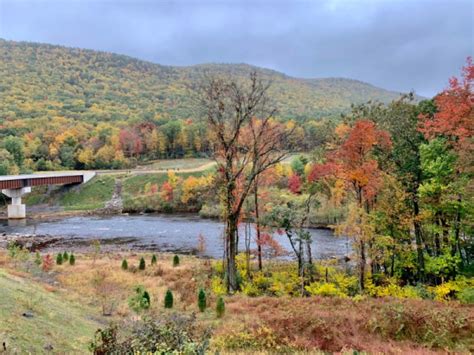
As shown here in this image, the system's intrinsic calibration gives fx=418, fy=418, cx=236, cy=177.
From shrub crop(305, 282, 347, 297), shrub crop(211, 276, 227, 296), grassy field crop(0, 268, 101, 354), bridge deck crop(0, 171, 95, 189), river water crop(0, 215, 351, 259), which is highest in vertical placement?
bridge deck crop(0, 171, 95, 189)

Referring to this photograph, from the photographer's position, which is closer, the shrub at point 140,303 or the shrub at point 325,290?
the shrub at point 140,303

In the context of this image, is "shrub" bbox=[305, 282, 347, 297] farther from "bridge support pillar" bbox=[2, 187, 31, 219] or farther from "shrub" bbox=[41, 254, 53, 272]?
"bridge support pillar" bbox=[2, 187, 31, 219]

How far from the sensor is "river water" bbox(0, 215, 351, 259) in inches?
1618

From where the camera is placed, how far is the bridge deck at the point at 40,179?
65.8 m

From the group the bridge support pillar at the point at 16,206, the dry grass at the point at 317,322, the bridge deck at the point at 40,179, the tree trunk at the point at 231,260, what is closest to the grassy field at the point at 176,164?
the bridge deck at the point at 40,179

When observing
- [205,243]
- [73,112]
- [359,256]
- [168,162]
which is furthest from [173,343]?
[73,112]

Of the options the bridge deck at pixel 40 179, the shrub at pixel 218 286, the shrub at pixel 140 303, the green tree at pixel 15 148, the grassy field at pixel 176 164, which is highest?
the green tree at pixel 15 148

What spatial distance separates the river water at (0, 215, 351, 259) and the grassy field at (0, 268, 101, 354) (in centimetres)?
2216

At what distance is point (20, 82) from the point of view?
617 feet

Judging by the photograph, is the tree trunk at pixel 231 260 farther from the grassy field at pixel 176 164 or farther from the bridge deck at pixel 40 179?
the grassy field at pixel 176 164

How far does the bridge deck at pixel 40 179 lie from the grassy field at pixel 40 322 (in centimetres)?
5513

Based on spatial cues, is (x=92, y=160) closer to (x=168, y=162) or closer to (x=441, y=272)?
(x=168, y=162)

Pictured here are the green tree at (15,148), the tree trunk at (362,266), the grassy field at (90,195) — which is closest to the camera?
the tree trunk at (362,266)

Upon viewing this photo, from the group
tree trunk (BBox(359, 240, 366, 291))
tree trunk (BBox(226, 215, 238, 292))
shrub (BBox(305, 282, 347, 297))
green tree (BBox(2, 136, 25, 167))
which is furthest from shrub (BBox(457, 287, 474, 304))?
green tree (BBox(2, 136, 25, 167))
